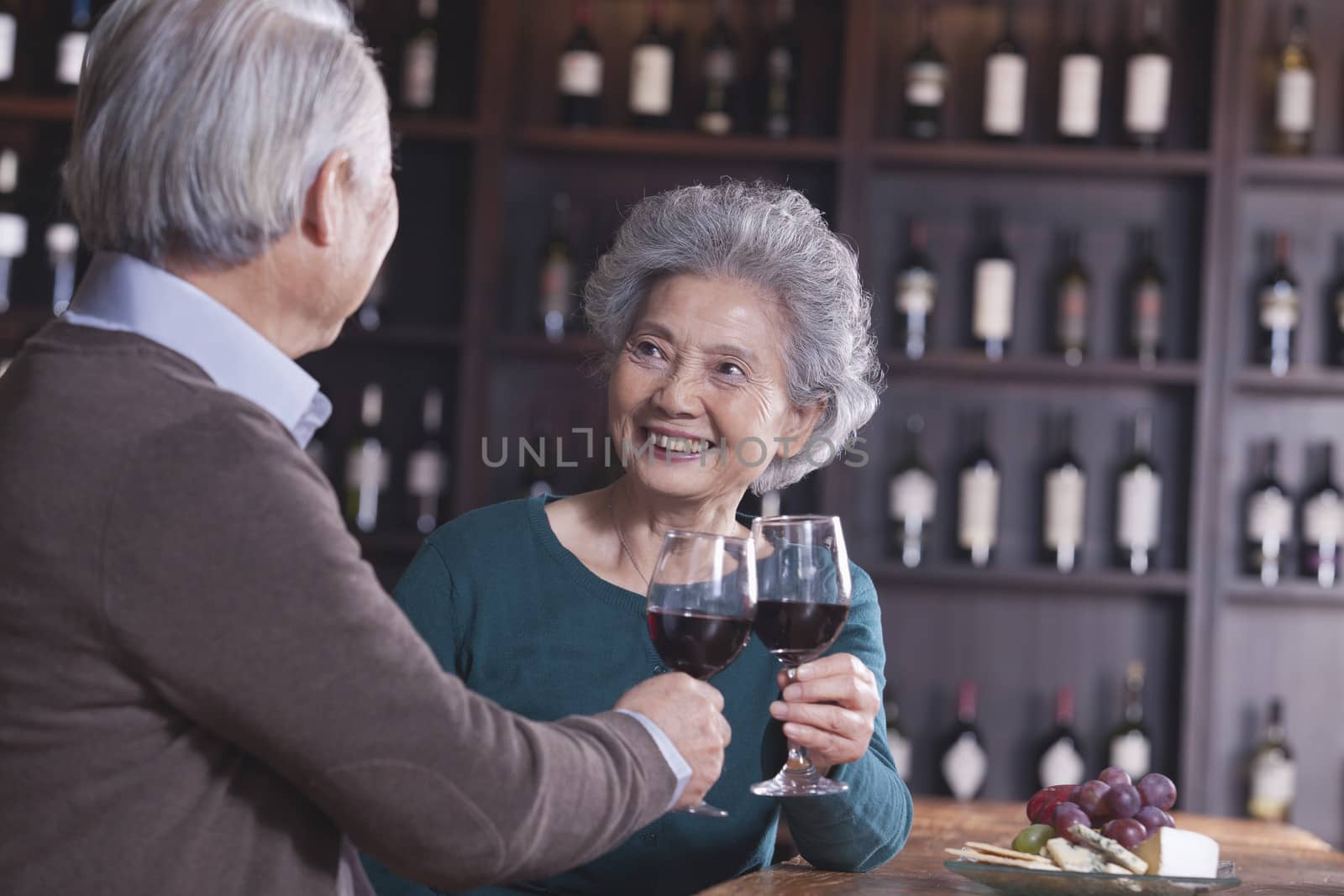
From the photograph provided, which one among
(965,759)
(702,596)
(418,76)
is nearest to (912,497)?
(965,759)

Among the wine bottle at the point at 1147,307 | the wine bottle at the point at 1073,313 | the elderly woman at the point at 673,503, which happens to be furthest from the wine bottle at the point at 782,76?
the elderly woman at the point at 673,503

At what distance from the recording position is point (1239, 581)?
292 centimetres

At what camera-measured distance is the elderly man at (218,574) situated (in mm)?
785

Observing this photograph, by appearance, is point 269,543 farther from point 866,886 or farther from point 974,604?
point 974,604

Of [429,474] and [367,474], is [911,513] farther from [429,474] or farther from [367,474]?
[367,474]

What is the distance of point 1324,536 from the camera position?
2902mm

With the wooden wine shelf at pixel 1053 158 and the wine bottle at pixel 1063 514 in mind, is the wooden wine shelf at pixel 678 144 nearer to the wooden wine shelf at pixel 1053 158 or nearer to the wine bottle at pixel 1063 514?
the wooden wine shelf at pixel 1053 158

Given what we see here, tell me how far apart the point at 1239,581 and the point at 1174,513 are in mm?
190

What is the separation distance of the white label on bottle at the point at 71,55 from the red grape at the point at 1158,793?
264 centimetres

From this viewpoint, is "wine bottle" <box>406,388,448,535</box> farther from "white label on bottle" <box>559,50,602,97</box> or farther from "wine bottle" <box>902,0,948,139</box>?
"wine bottle" <box>902,0,948,139</box>

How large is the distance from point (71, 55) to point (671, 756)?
2632 millimetres

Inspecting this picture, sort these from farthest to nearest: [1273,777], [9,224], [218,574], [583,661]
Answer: [9,224] < [1273,777] < [583,661] < [218,574]

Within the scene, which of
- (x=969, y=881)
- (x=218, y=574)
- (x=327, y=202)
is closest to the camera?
(x=218, y=574)

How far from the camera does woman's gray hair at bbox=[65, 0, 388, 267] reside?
0.86 m
